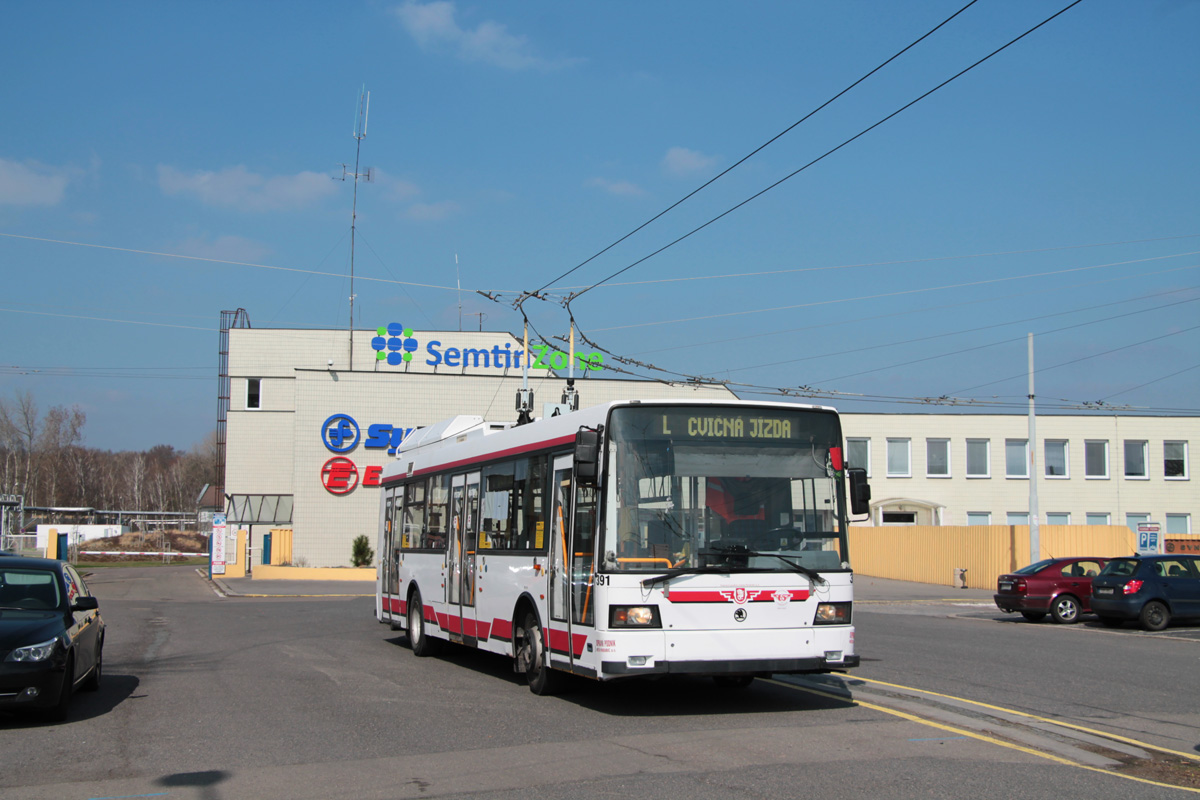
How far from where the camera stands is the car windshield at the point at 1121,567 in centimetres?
2283

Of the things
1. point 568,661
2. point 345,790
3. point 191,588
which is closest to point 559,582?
point 568,661

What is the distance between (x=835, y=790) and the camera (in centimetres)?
686

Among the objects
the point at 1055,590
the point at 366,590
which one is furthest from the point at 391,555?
the point at 366,590

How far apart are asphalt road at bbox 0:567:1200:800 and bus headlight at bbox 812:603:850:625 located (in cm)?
85

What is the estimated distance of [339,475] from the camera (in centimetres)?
4706

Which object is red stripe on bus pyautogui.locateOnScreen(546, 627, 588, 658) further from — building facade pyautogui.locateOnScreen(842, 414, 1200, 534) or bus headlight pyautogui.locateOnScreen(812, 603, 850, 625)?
building facade pyautogui.locateOnScreen(842, 414, 1200, 534)

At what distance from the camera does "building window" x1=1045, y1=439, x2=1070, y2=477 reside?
51281 mm

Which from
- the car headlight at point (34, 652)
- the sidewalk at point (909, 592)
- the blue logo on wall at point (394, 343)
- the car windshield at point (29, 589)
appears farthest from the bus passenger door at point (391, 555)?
the blue logo on wall at point (394, 343)

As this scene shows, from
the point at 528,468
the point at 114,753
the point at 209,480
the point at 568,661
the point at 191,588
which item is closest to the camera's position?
the point at 114,753

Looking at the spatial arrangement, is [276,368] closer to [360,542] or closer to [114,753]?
[360,542]

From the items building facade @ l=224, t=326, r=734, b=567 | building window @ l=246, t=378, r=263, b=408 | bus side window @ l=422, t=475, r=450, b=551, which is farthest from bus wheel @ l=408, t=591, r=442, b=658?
building window @ l=246, t=378, r=263, b=408

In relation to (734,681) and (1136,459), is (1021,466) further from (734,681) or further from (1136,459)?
(734,681)

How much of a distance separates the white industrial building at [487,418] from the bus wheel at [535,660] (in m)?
35.9

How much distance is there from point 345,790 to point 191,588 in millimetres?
32921
